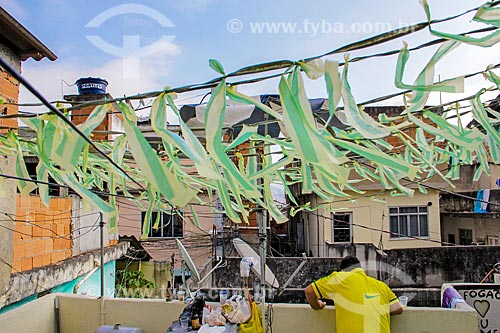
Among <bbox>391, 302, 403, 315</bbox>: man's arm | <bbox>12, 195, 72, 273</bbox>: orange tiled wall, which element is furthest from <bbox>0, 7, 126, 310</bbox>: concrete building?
<bbox>391, 302, 403, 315</bbox>: man's arm

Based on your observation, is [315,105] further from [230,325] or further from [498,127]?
[230,325]

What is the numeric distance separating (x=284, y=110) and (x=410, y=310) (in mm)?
2852

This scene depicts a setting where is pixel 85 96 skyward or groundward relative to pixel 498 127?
skyward

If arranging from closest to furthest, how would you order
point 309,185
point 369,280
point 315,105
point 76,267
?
point 309,185 → point 315,105 → point 369,280 → point 76,267

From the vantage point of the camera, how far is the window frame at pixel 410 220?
11.1 meters

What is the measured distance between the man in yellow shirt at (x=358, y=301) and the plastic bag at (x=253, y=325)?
1.63 feet

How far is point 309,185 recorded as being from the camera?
1.90 meters

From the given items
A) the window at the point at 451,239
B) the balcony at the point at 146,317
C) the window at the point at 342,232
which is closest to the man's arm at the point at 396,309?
the balcony at the point at 146,317

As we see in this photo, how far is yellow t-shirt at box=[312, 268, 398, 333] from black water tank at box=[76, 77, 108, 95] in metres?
7.15

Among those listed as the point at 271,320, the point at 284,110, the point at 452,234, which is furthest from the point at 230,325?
the point at 452,234

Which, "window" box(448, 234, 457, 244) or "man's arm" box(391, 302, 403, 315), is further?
"window" box(448, 234, 457, 244)

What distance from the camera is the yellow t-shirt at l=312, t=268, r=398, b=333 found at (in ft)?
10.0

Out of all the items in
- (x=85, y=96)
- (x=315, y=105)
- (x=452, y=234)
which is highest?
(x=85, y=96)

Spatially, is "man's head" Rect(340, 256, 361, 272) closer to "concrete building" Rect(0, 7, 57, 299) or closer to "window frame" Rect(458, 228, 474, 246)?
"concrete building" Rect(0, 7, 57, 299)
